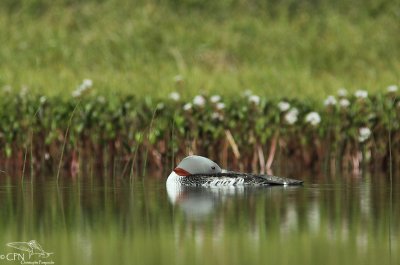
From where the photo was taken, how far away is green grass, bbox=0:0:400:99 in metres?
27.5

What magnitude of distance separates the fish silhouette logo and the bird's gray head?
17.9 ft

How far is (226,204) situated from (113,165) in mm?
6746

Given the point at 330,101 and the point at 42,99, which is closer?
the point at 42,99

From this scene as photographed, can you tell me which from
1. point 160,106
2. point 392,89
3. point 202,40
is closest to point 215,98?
point 160,106

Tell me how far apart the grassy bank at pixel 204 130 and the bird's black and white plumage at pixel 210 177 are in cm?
421

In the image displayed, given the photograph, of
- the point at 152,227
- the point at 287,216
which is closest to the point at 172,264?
the point at 152,227

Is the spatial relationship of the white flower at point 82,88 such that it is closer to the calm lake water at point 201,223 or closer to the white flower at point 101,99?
the white flower at point 101,99

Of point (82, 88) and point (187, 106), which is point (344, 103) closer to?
point (187, 106)

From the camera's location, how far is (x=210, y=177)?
1539 cm

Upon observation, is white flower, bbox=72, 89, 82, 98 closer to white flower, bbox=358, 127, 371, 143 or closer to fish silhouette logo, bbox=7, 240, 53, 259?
white flower, bbox=358, 127, 371, 143

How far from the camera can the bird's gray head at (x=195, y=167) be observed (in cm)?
1550

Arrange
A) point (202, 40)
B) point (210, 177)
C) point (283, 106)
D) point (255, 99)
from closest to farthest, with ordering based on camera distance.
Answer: point (210, 177) < point (255, 99) < point (283, 106) < point (202, 40)

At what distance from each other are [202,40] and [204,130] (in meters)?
10.2

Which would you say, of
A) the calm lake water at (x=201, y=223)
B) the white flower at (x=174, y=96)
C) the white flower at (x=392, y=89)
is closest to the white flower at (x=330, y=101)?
the white flower at (x=392, y=89)
